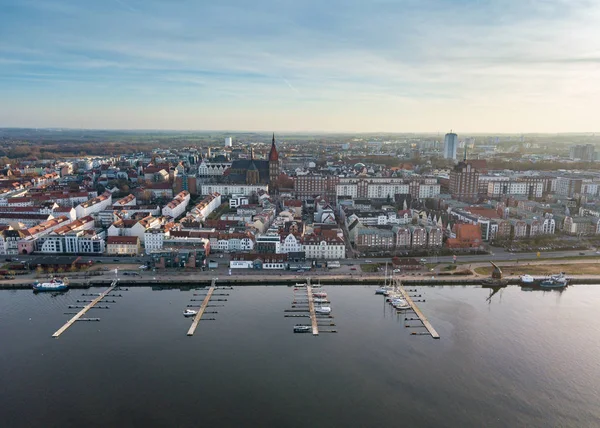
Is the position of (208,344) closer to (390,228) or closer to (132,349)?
(132,349)

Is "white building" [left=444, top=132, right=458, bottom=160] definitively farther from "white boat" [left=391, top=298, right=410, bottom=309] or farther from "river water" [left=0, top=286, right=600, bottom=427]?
"white boat" [left=391, top=298, right=410, bottom=309]

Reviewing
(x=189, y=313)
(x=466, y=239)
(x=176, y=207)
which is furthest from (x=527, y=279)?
(x=176, y=207)

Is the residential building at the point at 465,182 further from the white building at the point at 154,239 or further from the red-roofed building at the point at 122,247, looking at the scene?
the red-roofed building at the point at 122,247

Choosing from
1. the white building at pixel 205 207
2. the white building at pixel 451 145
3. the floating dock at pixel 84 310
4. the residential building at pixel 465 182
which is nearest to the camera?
the floating dock at pixel 84 310

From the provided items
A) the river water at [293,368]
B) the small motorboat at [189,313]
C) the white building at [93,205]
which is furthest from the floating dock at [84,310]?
the white building at [93,205]

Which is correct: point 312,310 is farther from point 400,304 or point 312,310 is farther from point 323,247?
point 323,247

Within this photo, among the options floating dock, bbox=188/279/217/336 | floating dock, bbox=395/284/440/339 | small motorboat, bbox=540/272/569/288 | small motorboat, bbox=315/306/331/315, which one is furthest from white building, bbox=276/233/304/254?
small motorboat, bbox=540/272/569/288
